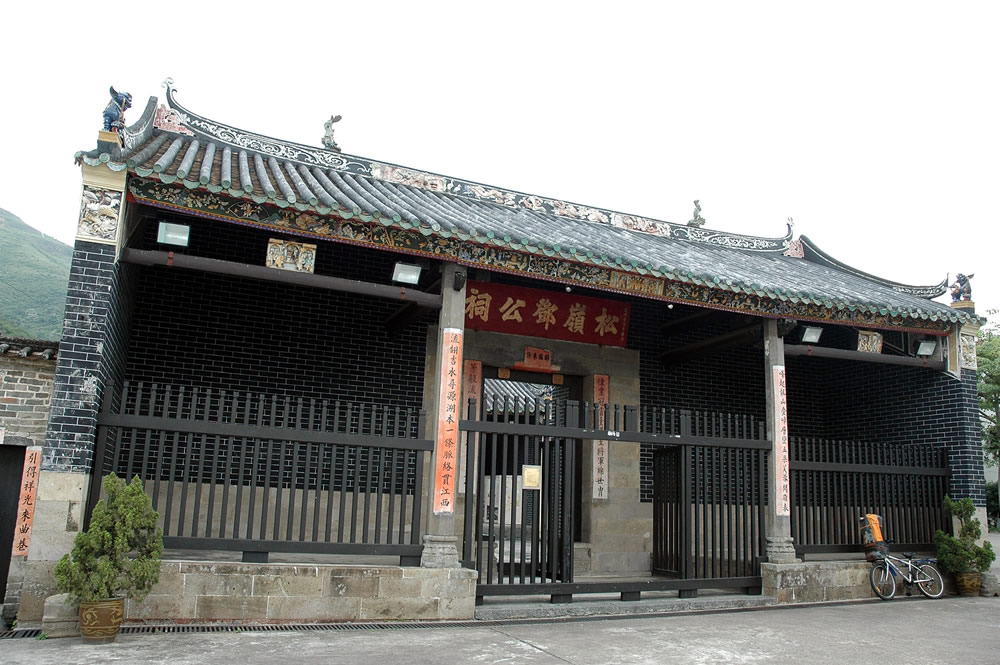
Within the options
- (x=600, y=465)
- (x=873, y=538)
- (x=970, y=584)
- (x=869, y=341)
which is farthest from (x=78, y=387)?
(x=970, y=584)

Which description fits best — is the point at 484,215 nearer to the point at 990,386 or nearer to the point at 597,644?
the point at 597,644

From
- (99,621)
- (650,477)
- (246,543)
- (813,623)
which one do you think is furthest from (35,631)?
(650,477)

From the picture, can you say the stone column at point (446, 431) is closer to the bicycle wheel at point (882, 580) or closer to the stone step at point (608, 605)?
the stone step at point (608, 605)

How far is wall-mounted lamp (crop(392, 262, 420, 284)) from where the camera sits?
6.99 metres

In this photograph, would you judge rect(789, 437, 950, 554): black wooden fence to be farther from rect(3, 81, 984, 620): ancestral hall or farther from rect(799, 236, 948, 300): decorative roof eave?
rect(799, 236, 948, 300): decorative roof eave

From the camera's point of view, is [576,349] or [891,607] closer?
[891,607]

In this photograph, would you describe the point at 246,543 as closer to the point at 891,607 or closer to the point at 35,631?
the point at 35,631

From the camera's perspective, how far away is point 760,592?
7.92 m

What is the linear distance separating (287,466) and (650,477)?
458 cm

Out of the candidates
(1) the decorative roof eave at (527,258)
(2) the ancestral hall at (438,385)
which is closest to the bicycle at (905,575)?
(2) the ancestral hall at (438,385)

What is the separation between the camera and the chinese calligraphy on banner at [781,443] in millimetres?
8180

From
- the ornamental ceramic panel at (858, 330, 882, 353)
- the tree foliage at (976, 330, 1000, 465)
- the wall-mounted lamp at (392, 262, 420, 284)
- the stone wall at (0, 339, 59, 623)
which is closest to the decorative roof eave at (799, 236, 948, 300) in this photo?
the ornamental ceramic panel at (858, 330, 882, 353)

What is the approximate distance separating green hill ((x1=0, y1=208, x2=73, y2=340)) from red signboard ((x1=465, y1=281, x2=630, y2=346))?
2620cm

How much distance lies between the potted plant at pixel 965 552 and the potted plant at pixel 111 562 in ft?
27.1
